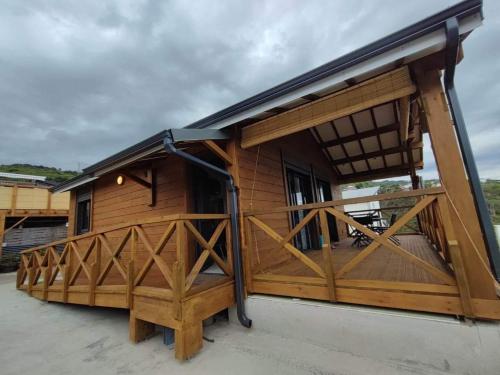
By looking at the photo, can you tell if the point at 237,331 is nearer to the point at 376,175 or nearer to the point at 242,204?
the point at 242,204

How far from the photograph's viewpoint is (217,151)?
316cm

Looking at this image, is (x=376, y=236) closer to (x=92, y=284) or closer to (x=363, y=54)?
(x=363, y=54)

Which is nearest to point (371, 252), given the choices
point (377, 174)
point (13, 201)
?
point (377, 174)

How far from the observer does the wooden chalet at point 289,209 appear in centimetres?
190

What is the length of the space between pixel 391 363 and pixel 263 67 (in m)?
12.8

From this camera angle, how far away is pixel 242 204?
3303 mm

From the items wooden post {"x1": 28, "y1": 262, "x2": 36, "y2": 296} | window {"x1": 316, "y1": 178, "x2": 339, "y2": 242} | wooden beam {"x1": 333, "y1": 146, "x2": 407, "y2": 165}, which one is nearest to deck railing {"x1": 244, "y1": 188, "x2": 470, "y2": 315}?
window {"x1": 316, "y1": 178, "x2": 339, "y2": 242}

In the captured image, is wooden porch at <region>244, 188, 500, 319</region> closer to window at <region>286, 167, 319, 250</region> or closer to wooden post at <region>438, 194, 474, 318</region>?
wooden post at <region>438, 194, 474, 318</region>

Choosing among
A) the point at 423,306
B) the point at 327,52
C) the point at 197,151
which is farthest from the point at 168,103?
the point at 423,306

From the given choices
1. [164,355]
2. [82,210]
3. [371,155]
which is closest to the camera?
[164,355]

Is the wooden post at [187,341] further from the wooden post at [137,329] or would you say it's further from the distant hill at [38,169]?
the distant hill at [38,169]

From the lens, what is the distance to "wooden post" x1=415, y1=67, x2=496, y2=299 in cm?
180

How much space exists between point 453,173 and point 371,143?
15.2 feet

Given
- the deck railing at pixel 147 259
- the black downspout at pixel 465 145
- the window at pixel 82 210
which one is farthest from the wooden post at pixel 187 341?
the window at pixel 82 210
